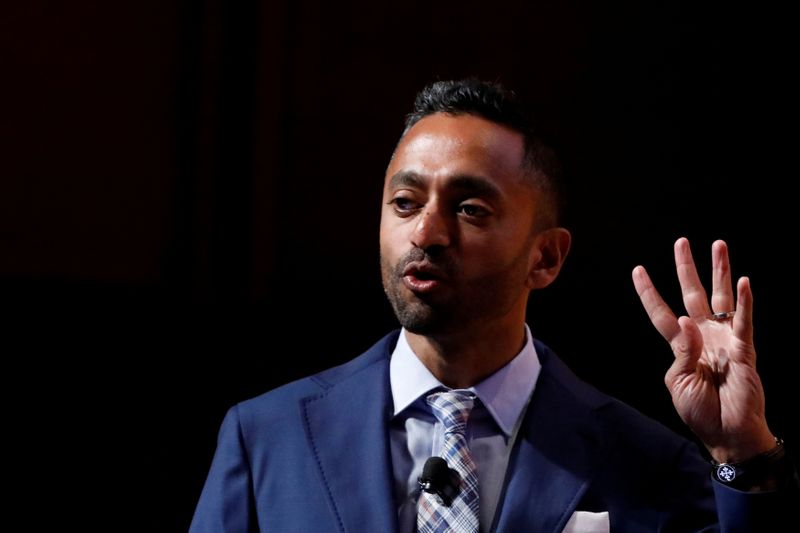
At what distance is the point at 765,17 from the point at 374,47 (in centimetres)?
114

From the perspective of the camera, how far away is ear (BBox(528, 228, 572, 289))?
1.86 m

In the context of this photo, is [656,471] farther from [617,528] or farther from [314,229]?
A: [314,229]

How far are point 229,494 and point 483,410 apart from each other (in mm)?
460

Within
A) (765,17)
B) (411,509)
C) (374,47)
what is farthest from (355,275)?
(765,17)

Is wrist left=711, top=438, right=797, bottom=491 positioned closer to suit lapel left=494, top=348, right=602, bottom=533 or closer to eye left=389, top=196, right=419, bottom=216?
suit lapel left=494, top=348, right=602, bottom=533

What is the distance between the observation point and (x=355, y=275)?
2615mm

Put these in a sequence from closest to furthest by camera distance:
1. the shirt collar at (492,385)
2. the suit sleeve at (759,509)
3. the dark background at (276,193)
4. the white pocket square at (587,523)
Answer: the suit sleeve at (759,509) < the white pocket square at (587,523) < the shirt collar at (492,385) < the dark background at (276,193)

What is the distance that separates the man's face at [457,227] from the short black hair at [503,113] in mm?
24

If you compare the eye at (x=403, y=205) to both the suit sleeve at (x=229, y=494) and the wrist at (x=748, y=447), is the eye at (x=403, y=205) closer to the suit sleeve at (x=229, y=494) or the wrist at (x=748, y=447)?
the suit sleeve at (x=229, y=494)

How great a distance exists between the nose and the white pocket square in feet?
1.63

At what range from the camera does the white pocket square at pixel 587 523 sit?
5.44 ft

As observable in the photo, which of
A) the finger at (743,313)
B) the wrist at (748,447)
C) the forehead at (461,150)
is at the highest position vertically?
the forehead at (461,150)

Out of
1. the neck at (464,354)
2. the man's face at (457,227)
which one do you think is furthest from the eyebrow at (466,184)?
the neck at (464,354)

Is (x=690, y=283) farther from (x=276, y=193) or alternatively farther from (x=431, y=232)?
(x=276, y=193)
